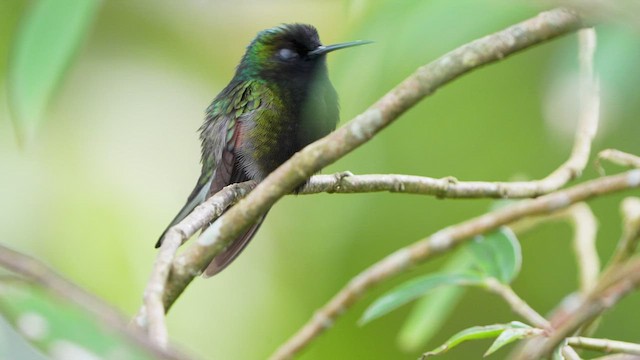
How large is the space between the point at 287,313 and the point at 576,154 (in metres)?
2.18

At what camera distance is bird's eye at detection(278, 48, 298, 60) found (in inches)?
81.5

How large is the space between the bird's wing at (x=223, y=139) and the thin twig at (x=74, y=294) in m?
1.21

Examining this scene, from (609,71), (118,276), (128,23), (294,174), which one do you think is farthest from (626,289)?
(128,23)

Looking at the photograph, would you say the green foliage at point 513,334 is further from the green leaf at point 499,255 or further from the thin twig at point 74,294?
the thin twig at point 74,294

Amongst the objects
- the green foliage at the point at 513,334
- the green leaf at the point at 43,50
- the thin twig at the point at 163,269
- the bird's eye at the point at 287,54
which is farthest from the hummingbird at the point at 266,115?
the green leaf at the point at 43,50

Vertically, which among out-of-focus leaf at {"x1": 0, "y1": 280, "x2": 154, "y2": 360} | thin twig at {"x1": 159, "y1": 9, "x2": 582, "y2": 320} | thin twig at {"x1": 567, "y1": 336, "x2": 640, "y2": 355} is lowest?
thin twig at {"x1": 567, "y1": 336, "x2": 640, "y2": 355}

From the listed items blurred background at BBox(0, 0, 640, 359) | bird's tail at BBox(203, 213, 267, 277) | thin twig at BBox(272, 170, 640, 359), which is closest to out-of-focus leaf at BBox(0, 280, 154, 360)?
thin twig at BBox(272, 170, 640, 359)

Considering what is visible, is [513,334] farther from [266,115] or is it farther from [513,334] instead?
[266,115]

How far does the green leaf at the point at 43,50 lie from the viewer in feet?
1.88

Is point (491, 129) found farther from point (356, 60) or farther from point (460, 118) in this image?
point (356, 60)

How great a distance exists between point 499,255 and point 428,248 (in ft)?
1.92

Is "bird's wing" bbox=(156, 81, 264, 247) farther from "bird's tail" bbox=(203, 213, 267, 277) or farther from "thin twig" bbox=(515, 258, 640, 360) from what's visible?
"thin twig" bbox=(515, 258, 640, 360)

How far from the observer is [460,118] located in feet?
11.8

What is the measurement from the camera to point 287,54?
6.84ft
